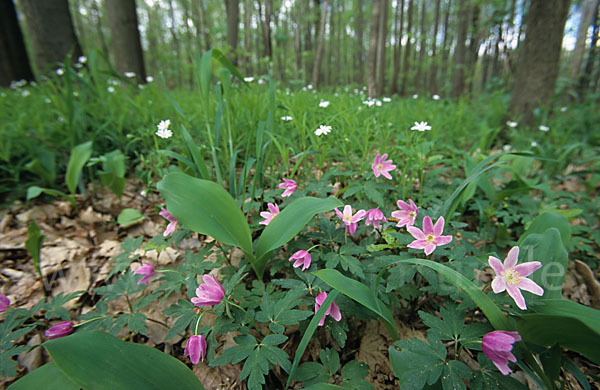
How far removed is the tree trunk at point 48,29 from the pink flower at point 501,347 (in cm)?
561

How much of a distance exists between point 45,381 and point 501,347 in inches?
39.8

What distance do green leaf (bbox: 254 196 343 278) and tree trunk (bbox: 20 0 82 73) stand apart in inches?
198

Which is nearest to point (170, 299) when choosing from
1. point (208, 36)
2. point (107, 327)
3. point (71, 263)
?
point (107, 327)

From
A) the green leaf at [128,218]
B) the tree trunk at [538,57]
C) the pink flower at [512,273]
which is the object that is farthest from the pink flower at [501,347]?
the tree trunk at [538,57]

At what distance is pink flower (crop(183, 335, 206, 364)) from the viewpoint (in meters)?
0.67

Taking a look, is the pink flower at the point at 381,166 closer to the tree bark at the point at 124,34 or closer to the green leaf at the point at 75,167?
the green leaf at the point at 75,167

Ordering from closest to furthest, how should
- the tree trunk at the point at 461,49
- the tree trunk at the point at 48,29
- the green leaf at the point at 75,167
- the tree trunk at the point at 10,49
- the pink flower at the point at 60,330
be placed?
the pink flower at the point at 60,330 → the green leaf at the point at 75,167 → the tree trunk at the point at 48,29 → the tree trunk at the point at 10,49 → the tree trunk at the point at 461,49

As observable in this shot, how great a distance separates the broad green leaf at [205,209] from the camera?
2.57 feet

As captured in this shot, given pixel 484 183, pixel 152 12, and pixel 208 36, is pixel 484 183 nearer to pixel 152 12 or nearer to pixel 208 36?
pixel 208 36

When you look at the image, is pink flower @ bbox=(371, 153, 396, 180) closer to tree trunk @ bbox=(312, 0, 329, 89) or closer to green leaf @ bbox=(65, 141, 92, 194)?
green leaf @ bbox=(65, 141, 92, 194)

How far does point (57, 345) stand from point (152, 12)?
24816mm

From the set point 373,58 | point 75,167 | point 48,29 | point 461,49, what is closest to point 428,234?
point 75,167

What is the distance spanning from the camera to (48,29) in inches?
157

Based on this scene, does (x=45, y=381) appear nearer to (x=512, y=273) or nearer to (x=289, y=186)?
(x=289, y=186)
